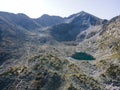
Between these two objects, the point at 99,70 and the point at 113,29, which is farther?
the point at 113,29

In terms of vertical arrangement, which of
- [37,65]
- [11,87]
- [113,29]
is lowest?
[11,87]

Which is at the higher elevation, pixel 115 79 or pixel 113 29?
pixel 113 29

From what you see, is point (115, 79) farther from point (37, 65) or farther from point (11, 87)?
point (11, 87)

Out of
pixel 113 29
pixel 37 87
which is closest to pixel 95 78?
pixel 37 87

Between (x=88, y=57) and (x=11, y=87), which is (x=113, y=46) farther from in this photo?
(x=11, y=87)

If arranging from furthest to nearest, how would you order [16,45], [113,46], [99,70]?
[16,45], [113,46], [99,70]

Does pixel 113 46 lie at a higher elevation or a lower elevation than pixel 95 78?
higher

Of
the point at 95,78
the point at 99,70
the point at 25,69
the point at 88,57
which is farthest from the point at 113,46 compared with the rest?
the point at 25,69

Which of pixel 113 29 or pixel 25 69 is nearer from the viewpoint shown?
pixel 25 69

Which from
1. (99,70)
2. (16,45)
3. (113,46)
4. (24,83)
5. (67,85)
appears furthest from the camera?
(16,45)
